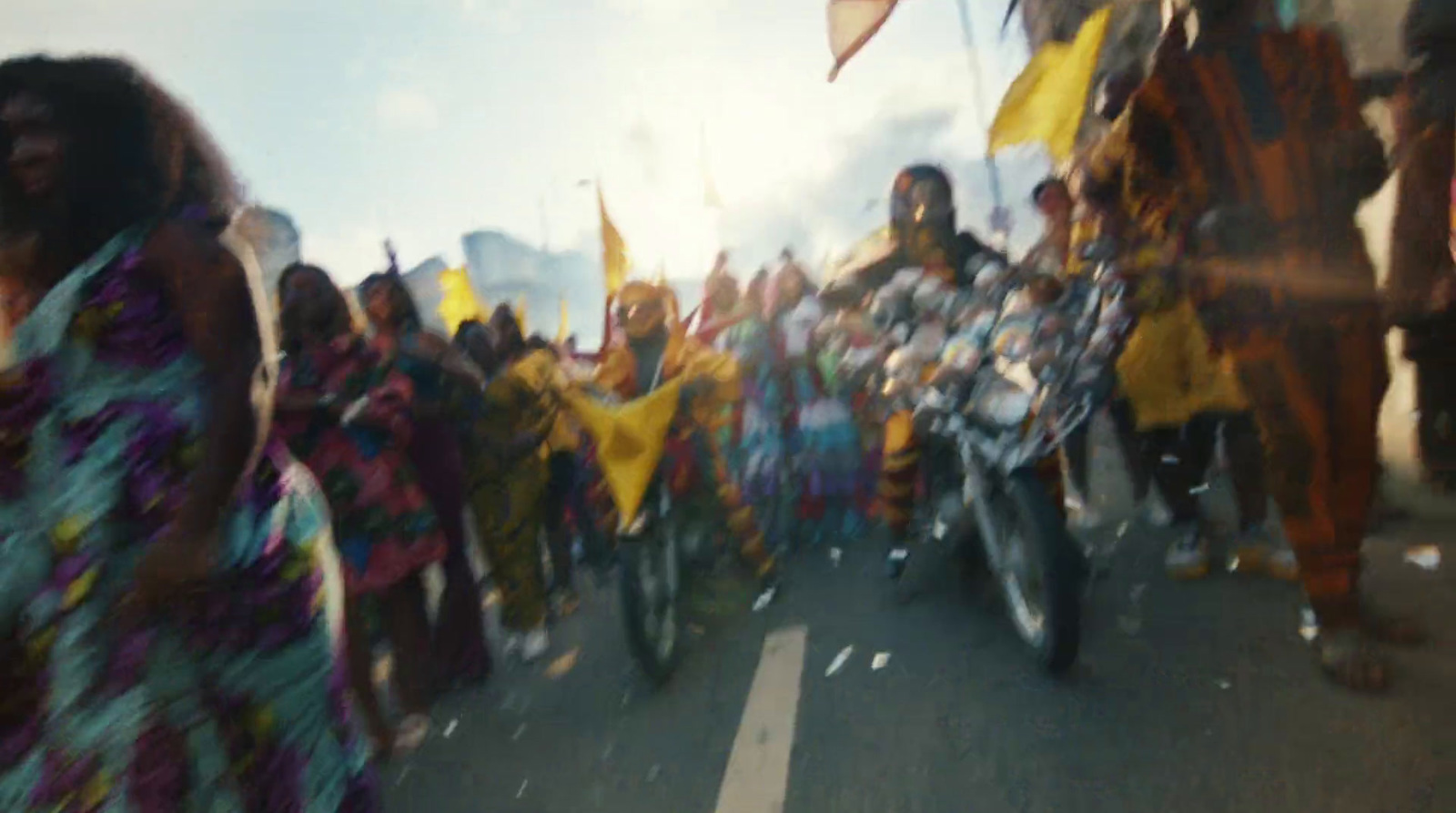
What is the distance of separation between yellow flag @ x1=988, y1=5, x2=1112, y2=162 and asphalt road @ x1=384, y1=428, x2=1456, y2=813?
6.11 ft

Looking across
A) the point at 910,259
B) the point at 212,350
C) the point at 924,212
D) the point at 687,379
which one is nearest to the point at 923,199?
the point at 924,212

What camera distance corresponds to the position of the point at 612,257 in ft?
19.1

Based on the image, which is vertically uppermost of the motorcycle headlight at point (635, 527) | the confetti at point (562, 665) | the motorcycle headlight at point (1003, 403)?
the motorcycle headlight at point (1003, 403)

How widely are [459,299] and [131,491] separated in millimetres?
5385

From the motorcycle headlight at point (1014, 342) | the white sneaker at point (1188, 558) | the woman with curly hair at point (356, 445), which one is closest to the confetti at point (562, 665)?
the woman with curly hair at point (356, 445)

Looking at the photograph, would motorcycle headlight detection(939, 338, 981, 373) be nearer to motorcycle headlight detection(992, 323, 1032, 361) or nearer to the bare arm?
motorcycle headlight detection(992, 323, 1032, 361)

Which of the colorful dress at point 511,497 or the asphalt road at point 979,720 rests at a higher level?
the colorful dress at point 511,497

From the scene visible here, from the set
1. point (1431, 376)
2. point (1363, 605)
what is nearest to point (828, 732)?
point (1363, 605)

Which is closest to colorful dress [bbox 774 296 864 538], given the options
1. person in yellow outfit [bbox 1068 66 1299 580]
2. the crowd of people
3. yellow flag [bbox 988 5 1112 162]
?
the crowd of people

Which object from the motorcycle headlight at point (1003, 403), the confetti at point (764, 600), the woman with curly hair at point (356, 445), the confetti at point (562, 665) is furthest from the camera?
the confetti at point (764, 600)

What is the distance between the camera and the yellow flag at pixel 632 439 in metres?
5.09

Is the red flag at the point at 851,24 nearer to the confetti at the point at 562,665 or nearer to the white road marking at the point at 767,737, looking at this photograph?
the white road marking at the point at 767,737

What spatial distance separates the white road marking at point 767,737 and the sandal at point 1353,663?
163 cm

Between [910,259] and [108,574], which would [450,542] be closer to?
[910,259]
